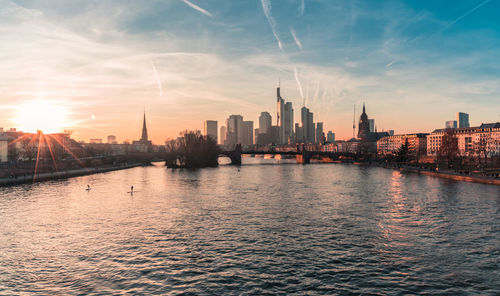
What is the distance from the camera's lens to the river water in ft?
72.2

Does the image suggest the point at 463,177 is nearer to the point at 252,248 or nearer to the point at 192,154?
the point at 252,248

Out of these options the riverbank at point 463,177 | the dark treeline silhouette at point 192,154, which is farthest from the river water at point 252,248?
the dark treeline silhouette at point 192,154

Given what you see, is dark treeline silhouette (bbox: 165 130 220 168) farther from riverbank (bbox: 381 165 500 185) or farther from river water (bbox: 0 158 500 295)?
river water (bbox: 0 158 500 295)

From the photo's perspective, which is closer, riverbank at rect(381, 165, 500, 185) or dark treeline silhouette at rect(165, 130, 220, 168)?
riverbank at rect(381, 165, 500, 185)

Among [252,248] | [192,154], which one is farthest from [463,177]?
[192,154]

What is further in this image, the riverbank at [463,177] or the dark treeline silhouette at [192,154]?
the dark treeline silhouette at [192,154]

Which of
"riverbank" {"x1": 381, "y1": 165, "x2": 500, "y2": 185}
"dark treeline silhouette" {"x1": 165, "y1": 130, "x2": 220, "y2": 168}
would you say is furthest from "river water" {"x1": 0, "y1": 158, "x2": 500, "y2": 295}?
"dark treeline silhouette" {"x1": 165, "y1": 130, "x2": 220, "y2": 168}

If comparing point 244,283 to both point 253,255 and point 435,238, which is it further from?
point 435,238

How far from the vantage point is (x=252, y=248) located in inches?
1160

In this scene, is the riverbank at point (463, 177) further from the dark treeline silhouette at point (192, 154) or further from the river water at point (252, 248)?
the dark treeline silhouette at point (192, 154)

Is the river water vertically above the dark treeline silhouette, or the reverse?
the dark treeline silhouette

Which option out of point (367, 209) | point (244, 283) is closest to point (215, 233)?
point (244, 283)

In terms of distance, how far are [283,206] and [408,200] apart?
73.4 feet

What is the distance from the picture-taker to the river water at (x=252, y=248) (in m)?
22.0
